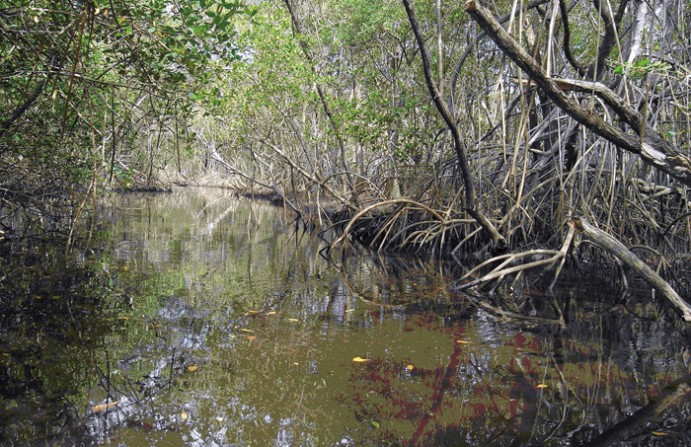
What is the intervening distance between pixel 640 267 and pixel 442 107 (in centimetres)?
245

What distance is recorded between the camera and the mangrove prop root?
11.6ft

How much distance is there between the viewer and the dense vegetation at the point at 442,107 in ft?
10.8

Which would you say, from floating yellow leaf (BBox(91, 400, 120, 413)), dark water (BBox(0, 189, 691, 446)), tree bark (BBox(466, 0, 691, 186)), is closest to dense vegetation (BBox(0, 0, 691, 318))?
tree bark (BBox(466, 0, 691, 186))

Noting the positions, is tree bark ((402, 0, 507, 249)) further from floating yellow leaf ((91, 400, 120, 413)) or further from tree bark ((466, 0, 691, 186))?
floating yellow leaf ((91, 400, 120, 413))

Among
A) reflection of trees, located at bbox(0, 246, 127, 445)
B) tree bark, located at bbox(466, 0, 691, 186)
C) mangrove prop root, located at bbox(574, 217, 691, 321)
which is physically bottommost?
reflection of trees, located at bbox(0, 246, 127, 445)

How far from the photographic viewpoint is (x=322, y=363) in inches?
125

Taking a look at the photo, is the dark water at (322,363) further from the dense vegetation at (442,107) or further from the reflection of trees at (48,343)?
the dense vegetation at (442,107)

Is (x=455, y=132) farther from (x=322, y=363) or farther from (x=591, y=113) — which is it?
(x=322, y=363)

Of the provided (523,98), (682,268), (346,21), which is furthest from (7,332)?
(346,21)

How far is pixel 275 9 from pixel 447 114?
681 cm

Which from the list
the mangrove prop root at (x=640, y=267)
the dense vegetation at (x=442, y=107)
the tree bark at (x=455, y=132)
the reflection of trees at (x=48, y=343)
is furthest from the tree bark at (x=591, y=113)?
the reflection of trees at (x=48, y=343)

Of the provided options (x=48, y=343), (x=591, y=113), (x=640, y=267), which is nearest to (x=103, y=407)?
(x=48, y=343)

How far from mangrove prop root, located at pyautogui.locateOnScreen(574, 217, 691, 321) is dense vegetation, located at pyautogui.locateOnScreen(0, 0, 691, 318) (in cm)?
2

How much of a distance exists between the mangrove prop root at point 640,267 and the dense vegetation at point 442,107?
0.06ft
